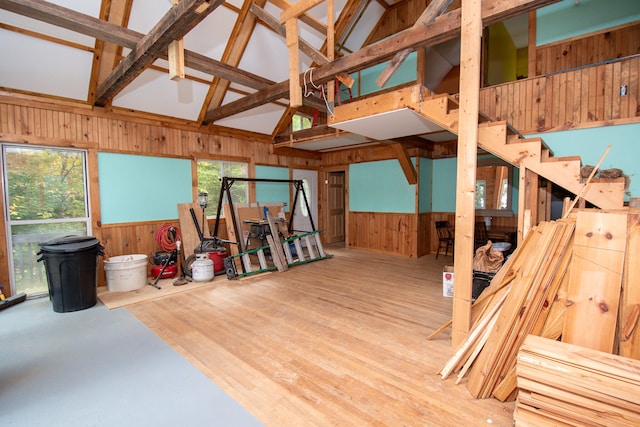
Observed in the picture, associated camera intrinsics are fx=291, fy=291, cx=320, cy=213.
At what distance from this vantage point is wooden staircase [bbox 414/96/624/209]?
8.92 ft

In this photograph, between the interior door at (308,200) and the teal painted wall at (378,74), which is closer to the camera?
the teal painted wall at (378,74)

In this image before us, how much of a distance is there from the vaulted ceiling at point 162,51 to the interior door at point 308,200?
222cm

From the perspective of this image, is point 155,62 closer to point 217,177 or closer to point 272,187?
point 217,177

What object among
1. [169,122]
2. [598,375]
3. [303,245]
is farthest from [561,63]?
[169,122]

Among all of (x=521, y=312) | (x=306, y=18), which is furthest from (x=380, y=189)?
(x=521, y=312)

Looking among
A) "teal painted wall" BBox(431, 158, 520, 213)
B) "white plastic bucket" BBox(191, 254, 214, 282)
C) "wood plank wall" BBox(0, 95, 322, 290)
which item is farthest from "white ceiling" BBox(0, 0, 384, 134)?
"teal painted wall" BBox(431, 158, 520, 213)

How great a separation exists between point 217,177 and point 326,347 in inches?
186

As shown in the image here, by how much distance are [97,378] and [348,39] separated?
690cm

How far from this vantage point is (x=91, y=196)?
15.1ft

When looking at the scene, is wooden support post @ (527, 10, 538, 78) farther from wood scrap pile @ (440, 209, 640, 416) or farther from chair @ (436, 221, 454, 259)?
wood scrap pile @ (440, 209, 640, 416)

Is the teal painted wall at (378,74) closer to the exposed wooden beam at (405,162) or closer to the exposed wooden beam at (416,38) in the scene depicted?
the exposed wooden beam at (405,162)

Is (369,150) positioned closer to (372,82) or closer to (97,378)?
(372,82)

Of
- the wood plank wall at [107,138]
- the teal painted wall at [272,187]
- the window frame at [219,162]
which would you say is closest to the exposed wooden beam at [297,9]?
the wood plank wall at [107,138]

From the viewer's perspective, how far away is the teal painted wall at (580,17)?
12.8 feet
